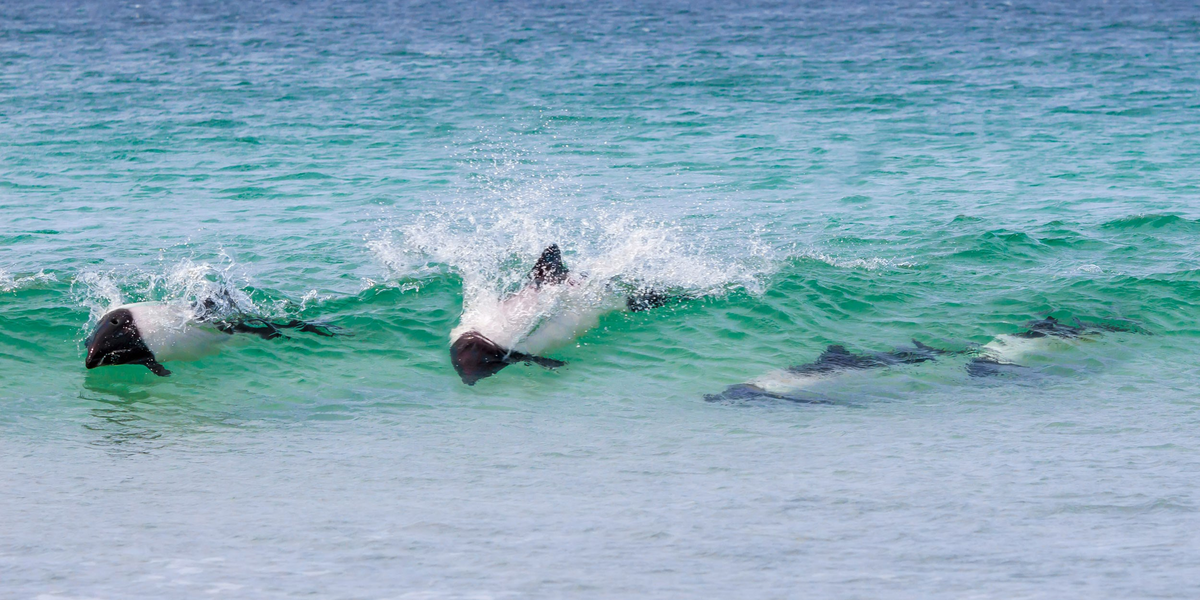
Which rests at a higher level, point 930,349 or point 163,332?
point 163,332

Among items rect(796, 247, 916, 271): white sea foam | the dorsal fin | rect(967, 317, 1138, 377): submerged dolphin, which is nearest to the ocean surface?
rect(796, 247, 916, 271): white sea foam

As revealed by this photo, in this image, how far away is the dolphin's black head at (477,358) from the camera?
427 inches

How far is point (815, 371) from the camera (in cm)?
1087

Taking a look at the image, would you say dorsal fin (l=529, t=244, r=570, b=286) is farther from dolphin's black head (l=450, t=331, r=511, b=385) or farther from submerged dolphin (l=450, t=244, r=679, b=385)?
dolphin's black head (l=450, t=331, r=511, b=385)

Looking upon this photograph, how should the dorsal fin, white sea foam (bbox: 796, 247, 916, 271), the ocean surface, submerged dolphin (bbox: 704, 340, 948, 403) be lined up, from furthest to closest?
white sea foam (bbox: 796, 247, 916, 271) → the dorsal fin → submerged dolphin (bbox: 704, 340, 948, 403) → the ocean surface

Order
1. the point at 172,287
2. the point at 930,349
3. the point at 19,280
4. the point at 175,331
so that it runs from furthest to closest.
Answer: the point at 19,280 < the point at 172,287 < the point at 930,349 < the point at 175,331

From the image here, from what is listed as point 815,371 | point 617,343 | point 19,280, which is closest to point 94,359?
point 19,280

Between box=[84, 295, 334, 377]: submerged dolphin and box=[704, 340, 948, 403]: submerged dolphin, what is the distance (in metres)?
4.51

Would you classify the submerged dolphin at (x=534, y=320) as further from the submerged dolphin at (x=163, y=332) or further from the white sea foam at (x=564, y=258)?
the submerged dolphin at (x=163, y=332)

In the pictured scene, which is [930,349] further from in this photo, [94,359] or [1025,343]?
[94,359]

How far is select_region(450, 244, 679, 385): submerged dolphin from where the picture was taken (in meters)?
11.0

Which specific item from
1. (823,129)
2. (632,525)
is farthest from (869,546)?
(823,129)

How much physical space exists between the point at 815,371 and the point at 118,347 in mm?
6488

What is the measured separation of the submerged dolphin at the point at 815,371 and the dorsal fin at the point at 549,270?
281cm
